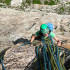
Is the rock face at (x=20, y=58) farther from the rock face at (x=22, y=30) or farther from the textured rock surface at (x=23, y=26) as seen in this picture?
the textured rock surface at (x=23, y=26)


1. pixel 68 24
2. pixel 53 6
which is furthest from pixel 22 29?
pixel 53 6

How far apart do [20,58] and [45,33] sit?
1.66m

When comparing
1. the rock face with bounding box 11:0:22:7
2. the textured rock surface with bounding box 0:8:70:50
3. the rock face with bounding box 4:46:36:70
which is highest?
the rock face with bounding box 11:0:22:7

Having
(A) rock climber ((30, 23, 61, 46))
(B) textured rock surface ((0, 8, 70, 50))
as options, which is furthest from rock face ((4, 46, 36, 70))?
(B) textured rock surface ((0, 8, 70, 50))

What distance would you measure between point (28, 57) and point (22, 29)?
469 centimetres

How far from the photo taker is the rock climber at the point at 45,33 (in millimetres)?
4937

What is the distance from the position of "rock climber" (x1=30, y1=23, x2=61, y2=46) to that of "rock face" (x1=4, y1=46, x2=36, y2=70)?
924mm

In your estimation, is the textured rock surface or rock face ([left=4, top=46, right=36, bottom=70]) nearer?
rock face ([left=4, top=46, right=36, bottom=70])

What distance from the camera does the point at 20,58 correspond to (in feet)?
14.5

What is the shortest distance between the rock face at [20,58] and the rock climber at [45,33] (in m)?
0.92

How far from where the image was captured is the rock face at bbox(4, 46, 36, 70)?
13.6 feet

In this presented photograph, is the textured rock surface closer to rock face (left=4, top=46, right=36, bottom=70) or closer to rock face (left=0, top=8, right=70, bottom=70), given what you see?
rock face (left=0, top=8, right=70, bottom=70)

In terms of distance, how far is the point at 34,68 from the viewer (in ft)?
13.3

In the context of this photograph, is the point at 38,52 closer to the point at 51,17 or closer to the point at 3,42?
the point at 3,42
